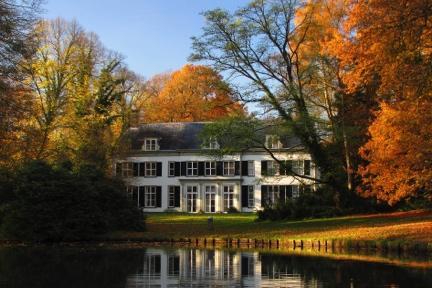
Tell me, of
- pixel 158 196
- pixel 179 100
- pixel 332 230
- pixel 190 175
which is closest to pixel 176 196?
pixel 158 196

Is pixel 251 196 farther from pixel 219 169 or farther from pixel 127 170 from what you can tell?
pixel 127 170

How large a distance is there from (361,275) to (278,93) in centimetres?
2095

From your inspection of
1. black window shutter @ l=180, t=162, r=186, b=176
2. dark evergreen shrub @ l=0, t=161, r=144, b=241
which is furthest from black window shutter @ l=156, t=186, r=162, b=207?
dark evergreen shrub @ l=0, t=161, r=144, b=241

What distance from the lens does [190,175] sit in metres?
55.8

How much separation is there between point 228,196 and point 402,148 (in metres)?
32.6

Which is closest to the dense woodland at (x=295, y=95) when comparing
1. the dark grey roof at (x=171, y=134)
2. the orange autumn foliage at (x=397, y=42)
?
the orange autumn foliage at (x=397, y=42)

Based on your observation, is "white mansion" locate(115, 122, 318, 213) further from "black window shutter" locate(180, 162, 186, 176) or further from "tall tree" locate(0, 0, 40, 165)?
"tall tree" locate(0, 0, 40, 165)

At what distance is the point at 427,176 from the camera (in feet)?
76.8

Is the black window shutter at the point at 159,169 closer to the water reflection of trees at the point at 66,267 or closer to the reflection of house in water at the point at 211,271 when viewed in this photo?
the water reflection of trees at the point at 66,267

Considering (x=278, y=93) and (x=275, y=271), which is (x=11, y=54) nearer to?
(x=275, y=271)

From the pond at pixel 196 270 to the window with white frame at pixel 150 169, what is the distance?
114ft

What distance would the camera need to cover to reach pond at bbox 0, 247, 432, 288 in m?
13.8

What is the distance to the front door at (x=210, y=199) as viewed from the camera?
5500 cm

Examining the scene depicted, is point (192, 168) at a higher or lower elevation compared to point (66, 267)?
higher
